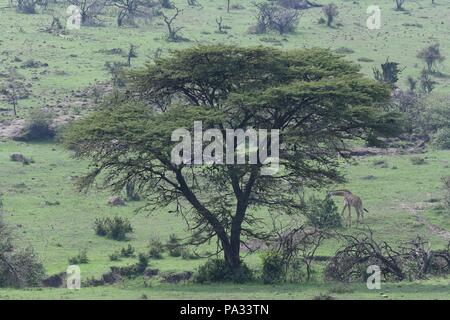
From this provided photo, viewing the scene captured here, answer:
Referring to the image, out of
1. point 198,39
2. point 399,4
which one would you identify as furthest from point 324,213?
point 399,4

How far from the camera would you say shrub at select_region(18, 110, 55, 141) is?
42375 millimetres

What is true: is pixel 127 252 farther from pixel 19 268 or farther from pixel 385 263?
pixel 385 263

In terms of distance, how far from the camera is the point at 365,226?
106ft

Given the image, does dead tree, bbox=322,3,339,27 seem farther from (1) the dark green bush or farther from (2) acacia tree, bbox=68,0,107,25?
(1) the dark green bush

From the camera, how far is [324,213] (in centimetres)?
3206

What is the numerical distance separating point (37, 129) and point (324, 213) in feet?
45.9

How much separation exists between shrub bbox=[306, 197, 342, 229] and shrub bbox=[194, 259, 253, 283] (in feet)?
20.8

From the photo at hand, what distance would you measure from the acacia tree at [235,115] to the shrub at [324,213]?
5.36 metres

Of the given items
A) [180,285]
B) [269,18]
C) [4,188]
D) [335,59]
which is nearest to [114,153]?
[180,285]

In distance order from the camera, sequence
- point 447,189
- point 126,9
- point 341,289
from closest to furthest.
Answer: point 341,289 → point 447,189 → point 126,9

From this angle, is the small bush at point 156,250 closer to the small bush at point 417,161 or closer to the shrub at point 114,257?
the shrub at point 114,257

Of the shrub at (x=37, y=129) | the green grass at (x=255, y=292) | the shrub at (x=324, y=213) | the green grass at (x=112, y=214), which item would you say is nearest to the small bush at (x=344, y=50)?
the green grass at (x=112, y=214)

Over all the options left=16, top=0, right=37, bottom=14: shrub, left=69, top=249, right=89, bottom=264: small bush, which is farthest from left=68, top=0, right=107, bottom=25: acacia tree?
left=69, top=249, right=89, bottom=264: small bush
